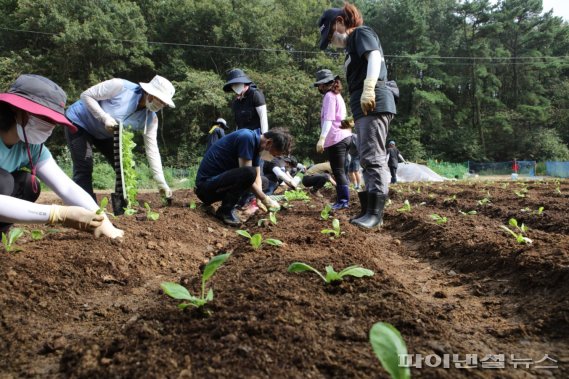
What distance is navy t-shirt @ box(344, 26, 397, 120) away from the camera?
11.5ft

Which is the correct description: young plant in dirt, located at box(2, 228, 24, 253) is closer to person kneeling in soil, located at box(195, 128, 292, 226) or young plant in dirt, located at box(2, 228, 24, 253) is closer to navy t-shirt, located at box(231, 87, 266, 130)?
person kneeling in soil, located at box(195, 128, 292, 226)

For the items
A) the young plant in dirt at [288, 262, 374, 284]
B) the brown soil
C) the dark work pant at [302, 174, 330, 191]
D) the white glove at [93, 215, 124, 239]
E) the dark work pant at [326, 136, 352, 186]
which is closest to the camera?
the brown soil

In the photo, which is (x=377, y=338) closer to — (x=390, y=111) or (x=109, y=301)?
(x=109, y=301)

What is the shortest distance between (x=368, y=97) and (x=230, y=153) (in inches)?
75.3

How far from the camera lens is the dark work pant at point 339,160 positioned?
16.9 feet

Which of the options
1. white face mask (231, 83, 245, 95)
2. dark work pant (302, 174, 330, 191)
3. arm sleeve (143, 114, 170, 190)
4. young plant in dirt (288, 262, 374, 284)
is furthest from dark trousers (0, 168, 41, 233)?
dark work pant (302, 174, 330, 191)

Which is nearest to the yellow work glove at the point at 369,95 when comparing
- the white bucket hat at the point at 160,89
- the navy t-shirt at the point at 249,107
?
the white bucket hat at the point at 160,89

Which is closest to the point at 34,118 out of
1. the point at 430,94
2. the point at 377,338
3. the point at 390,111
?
the point at 377,338

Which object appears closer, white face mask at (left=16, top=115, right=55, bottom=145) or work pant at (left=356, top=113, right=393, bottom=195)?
white face mask at (left=16, top=115, right=55, bottom=145)

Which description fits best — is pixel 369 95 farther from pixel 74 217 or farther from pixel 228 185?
pixel 74 217

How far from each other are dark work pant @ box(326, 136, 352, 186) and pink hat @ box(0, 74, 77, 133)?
355cm

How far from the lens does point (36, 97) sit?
7.00 ft

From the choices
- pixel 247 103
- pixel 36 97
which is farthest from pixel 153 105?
pixel 36 97

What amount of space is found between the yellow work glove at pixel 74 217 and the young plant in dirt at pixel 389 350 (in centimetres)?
201
